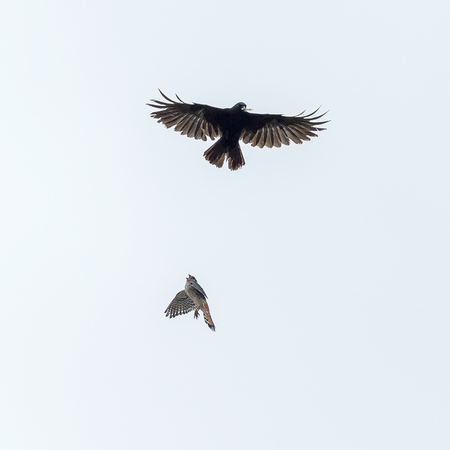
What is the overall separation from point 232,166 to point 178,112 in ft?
6.22

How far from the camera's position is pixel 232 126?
28094mm

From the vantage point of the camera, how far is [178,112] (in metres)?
27.5

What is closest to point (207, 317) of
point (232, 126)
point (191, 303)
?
point (191, 303)

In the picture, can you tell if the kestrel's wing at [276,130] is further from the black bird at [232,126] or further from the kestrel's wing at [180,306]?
the kestrel's wing at [180,306]

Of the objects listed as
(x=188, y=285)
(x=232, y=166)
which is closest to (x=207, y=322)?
(x=188, y=285)

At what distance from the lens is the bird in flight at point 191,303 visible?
2792 centimetres

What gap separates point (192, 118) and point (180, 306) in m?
4.97

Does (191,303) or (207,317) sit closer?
(207,317)

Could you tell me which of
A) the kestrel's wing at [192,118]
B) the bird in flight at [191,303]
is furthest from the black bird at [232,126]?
the bird in flight at [191,303]

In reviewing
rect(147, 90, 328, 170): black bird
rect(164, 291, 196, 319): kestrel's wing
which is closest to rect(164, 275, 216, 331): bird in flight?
rect(164, 291, 196, 319): kestrel's wing

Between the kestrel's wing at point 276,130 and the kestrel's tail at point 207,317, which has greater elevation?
the kestrel's wing at point 276,130

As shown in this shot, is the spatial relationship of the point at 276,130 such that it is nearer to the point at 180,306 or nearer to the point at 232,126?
the point at 232,126

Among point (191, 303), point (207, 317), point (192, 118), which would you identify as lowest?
point (207, 317)

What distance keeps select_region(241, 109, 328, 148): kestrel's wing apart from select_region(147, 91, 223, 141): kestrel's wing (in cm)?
84
